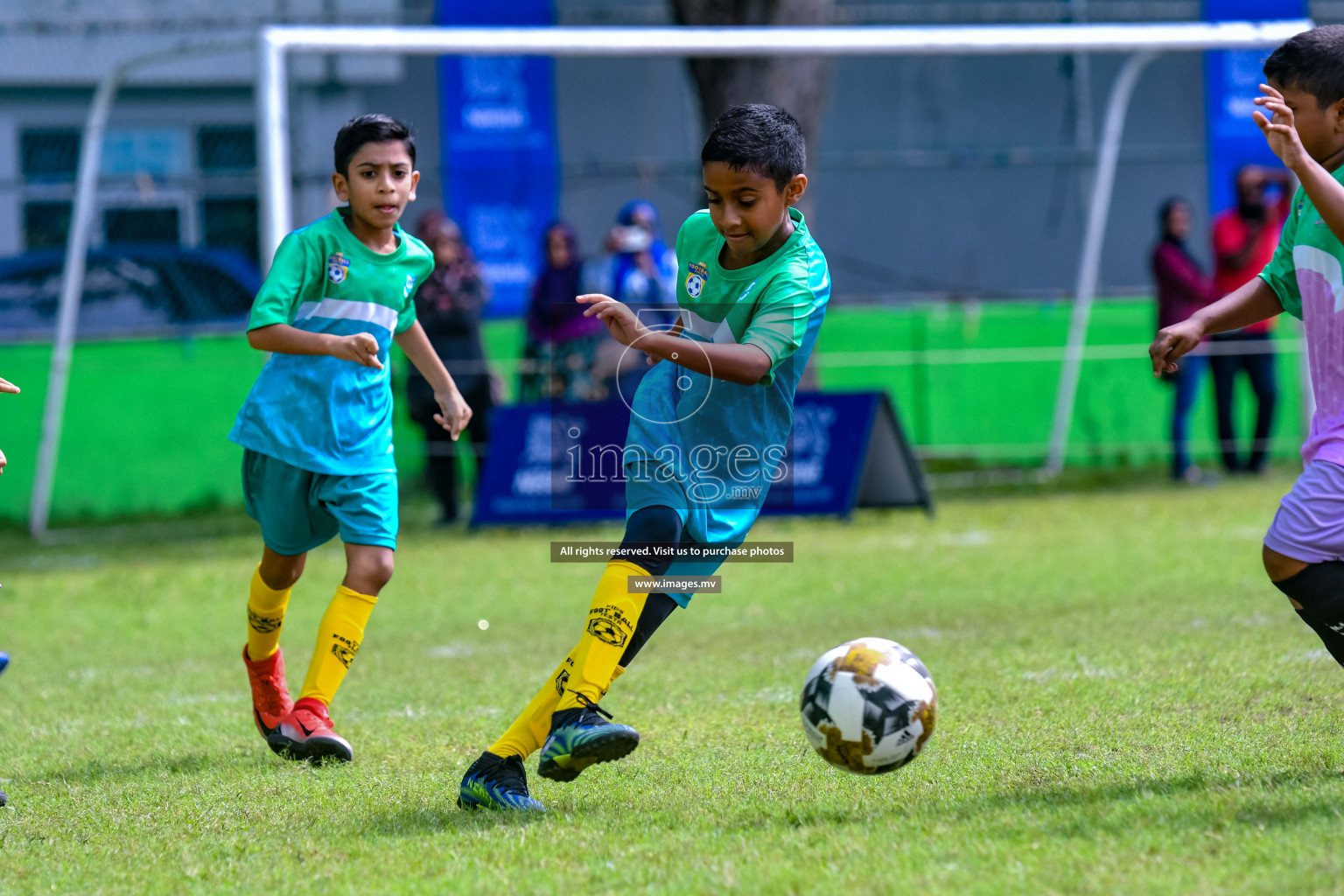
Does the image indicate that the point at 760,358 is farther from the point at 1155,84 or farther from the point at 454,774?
the point at 1155,84

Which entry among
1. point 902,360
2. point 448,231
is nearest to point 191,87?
point 448,231

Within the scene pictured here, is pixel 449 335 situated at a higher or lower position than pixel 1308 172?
lower

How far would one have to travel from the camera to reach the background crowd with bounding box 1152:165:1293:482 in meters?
11.0

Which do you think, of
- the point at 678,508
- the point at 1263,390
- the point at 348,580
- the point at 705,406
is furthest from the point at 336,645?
the point at 1263,390

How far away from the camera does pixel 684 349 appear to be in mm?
3289

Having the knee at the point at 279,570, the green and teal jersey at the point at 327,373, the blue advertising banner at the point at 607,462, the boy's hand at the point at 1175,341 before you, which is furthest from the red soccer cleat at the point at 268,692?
the blue advertising banner at the point at 607,462

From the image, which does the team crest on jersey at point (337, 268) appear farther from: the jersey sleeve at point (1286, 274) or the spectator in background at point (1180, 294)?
the spectator in background at point (1180, 294)

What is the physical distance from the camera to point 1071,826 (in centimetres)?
306

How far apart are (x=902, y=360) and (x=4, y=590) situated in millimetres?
7195

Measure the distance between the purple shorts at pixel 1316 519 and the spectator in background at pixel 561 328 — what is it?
7.47 meters

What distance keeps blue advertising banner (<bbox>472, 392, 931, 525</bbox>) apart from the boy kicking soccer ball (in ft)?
19.6

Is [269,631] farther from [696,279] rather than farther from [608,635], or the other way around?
[696,279]

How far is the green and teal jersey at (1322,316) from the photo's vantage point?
11.1 feet

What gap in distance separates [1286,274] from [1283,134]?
538 millimetres
